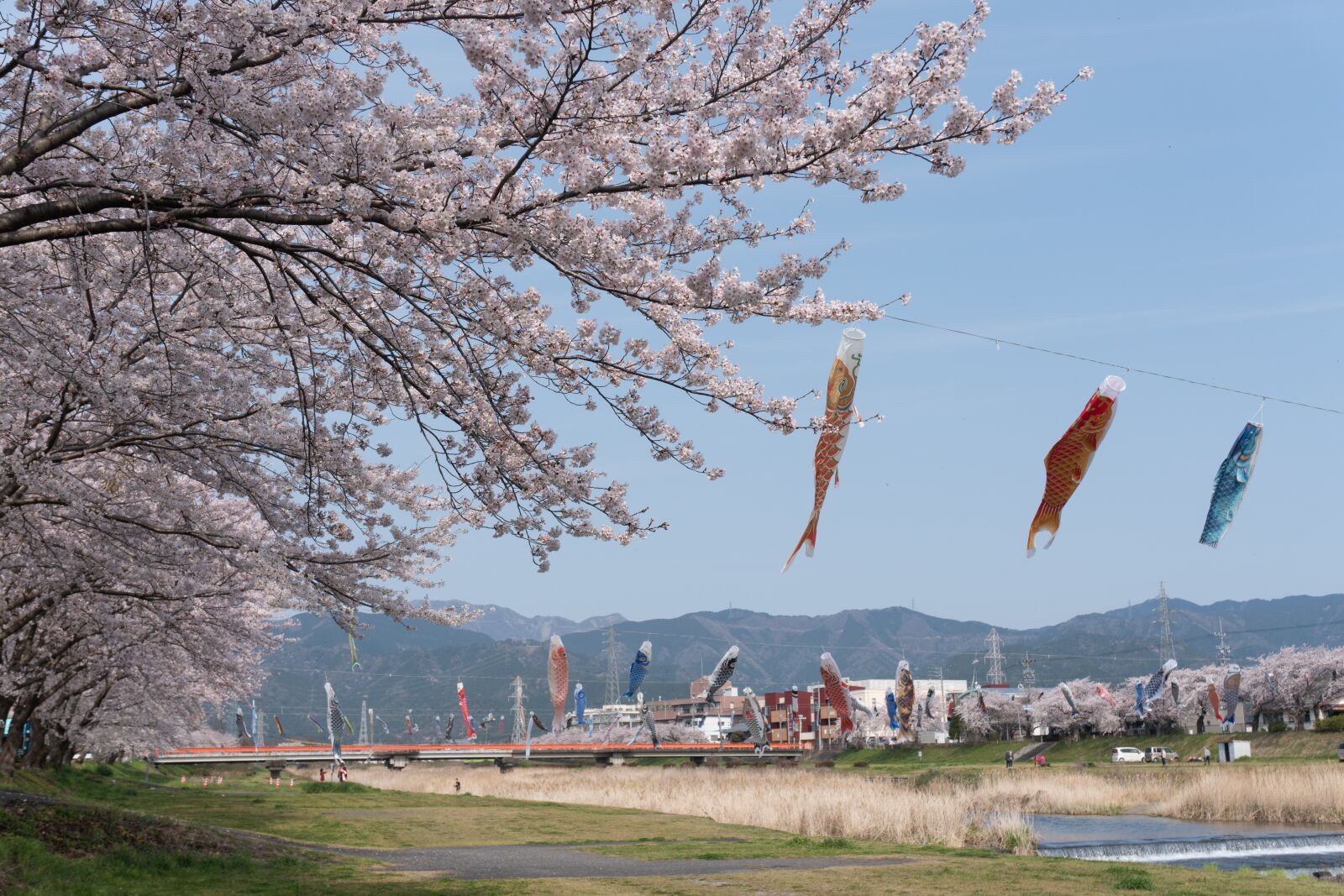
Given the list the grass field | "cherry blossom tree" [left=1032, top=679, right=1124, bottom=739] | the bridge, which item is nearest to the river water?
the grass field

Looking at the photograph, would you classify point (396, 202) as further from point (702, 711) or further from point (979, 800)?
point (702, 711)

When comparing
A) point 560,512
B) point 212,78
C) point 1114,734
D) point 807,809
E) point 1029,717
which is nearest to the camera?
point 212,78

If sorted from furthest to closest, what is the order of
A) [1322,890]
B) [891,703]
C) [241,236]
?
[891,703] < [1322,890] < [241,236]

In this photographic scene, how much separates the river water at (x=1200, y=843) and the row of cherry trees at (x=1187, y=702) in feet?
138

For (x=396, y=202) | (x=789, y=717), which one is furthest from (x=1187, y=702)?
(x=396, y=202)

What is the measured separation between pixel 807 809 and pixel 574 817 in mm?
5961

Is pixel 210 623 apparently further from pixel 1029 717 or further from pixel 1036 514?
pixel 1029 717

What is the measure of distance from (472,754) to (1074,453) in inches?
2497

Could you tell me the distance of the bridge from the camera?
79.9 metres

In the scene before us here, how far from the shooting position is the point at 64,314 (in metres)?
10.3

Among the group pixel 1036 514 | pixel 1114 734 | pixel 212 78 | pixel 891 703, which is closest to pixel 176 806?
pixel 1036 514

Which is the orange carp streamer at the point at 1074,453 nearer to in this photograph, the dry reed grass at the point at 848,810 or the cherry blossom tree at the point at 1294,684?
the dry reed grass at the point at 848,810

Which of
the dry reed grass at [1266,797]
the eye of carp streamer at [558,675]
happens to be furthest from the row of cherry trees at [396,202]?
the eye of carp streamer at [558,675]

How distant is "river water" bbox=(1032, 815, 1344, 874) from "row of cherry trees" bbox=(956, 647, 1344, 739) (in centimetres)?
4206
